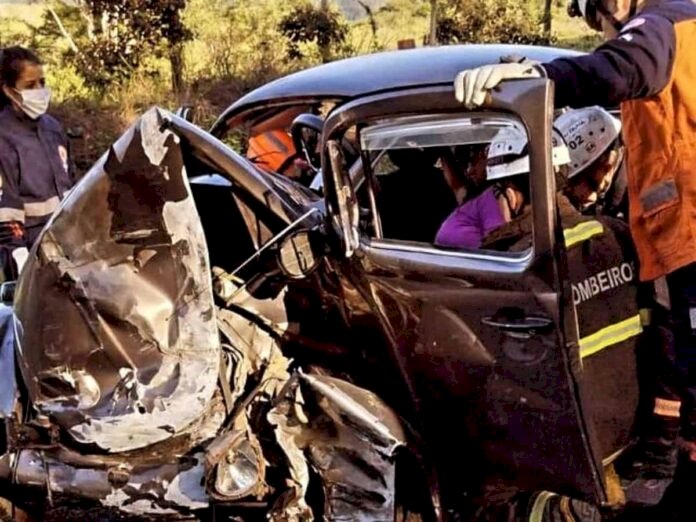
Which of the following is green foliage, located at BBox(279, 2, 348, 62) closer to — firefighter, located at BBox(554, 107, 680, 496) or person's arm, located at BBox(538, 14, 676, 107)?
firefighter, located at BBox(554, 107, 680, 496)

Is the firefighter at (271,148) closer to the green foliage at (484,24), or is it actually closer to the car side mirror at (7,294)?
the car side mirror at (7,294)

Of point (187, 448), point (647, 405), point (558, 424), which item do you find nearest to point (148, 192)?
point (187, 448)

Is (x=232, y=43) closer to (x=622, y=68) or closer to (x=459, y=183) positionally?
(x=459, y=183)

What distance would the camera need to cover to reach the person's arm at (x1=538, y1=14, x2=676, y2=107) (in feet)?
9.45

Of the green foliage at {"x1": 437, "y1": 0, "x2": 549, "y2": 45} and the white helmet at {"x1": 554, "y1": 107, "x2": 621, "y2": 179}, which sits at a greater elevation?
the white helmet at {"x1": 554, "y1": 107, "x2": 621, "y2": 179}

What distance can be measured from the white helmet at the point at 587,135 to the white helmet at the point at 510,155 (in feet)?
1.31

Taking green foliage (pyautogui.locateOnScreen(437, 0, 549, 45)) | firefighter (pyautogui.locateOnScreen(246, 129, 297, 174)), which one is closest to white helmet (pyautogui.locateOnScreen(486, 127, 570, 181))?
firefighter (pyautogui.locateOnScreen(246, 129, 297, 174))

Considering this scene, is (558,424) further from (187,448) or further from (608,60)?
(187,448)

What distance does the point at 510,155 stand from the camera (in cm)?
300

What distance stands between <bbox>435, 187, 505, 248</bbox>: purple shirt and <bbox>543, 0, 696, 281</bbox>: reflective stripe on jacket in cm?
42

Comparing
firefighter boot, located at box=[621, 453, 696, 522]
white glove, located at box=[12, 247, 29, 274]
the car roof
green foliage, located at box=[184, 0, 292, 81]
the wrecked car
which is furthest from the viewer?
green foliage, located at box=[184, 0, 292, 81]

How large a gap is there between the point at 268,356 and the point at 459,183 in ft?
2.95

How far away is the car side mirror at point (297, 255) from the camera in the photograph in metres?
3.28

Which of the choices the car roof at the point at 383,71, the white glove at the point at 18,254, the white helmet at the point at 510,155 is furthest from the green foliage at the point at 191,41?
the white helmet at the point at 510,155
